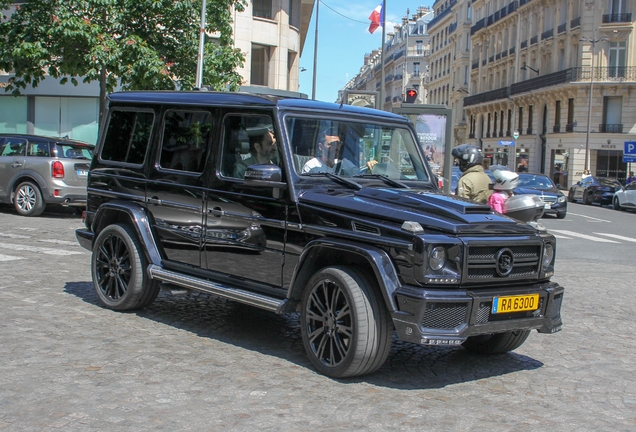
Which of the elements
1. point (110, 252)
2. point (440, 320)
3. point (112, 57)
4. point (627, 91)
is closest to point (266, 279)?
point (440, 320)

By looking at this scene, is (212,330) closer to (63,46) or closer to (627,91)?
(63,46)

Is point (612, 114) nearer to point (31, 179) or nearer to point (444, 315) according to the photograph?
point (31, 179)

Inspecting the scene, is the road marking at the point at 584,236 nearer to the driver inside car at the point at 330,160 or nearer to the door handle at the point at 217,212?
the driver inside car at the point at 330,160

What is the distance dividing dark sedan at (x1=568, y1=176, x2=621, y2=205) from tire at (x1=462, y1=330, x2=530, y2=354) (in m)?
33.7

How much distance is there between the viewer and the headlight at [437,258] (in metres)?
5.25

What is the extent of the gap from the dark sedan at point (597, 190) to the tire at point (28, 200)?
2823 cm

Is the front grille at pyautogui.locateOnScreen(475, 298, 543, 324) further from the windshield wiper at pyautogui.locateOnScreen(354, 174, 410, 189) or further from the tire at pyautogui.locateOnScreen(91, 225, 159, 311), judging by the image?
the tire at pyautogui.locateOnScreen(91, 225, 159, 311)

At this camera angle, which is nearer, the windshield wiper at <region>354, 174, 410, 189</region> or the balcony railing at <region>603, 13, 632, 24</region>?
the windshield wiper at <region>354, 174, 410, 189</region>

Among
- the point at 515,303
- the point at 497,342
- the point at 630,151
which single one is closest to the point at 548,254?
the point at 515,303

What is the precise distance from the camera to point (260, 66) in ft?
126

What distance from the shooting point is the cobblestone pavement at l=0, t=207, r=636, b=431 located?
15.8 ft

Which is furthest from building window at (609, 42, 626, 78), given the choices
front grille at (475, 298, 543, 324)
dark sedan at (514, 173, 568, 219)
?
front grille at (475, 298, 543, 324)

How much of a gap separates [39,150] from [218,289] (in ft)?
40.8

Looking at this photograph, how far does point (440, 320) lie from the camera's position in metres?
5.27
